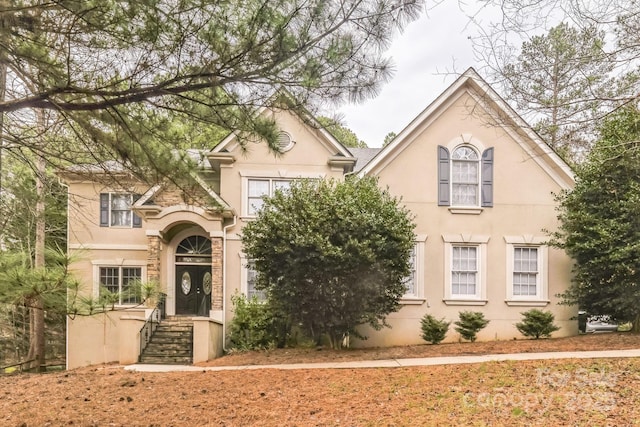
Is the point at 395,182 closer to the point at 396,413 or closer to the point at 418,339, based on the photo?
→ the point at 418,339

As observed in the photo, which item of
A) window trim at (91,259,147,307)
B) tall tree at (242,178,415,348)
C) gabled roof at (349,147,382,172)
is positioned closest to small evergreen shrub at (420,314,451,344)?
tall tree at (242,178,415,348)

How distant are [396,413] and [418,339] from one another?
6.92m

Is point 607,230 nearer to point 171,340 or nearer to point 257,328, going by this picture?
point 257,328

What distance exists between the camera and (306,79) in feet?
14.2

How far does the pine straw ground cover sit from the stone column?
348 cm

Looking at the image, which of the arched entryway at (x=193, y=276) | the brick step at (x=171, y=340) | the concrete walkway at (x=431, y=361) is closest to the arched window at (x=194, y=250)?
the arched entryway at (x=193, y=276)

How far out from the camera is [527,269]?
12008mm

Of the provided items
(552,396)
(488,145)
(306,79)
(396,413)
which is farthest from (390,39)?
(488,145)

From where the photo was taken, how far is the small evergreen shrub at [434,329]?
11.1 metres

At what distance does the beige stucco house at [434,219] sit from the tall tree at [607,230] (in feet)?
3.03

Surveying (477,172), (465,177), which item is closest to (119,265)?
(465,177)

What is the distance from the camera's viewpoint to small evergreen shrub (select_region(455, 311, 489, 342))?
36.7ft

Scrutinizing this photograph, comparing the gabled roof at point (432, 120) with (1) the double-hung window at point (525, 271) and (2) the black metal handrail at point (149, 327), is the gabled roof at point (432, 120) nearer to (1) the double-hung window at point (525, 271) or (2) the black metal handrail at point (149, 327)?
(1) the double-hung window at point (525, 271)

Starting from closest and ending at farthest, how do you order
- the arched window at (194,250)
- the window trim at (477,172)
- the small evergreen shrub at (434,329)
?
the small evergreen shrub at (434,329), the window trim at (477,172), the arched window at (194,250)
